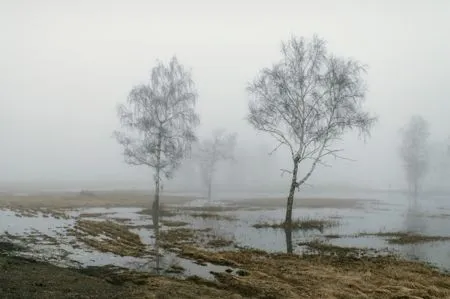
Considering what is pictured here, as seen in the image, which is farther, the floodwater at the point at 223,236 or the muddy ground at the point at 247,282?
the floodwater at the point at 223,236

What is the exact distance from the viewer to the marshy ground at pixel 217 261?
13.6m

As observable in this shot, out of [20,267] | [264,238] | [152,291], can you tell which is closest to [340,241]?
[264,238]

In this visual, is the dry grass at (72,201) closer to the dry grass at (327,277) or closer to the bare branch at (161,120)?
the bare branch at (161,120)

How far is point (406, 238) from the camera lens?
28.0 meters

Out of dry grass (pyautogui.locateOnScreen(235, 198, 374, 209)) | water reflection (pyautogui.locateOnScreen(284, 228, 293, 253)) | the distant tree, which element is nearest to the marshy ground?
water reflection (pyautogui.locateOnScreen(284, 228, 293, 253))

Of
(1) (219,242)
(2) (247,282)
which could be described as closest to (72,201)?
(1) (219,242)

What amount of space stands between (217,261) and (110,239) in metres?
8.86

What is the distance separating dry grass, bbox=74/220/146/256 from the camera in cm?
2123

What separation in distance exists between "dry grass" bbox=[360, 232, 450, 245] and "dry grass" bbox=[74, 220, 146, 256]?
16.6 meters

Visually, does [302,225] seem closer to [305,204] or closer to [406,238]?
[406,238]

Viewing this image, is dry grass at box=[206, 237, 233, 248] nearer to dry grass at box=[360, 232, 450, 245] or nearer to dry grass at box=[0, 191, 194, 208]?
dry grass at box=[360, 232, 450, 245]

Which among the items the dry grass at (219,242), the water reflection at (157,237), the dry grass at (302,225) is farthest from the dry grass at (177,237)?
the dry grass at (302,225)

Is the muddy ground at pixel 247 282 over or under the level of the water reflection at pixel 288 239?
over

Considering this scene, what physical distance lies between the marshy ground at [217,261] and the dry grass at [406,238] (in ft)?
0.22
